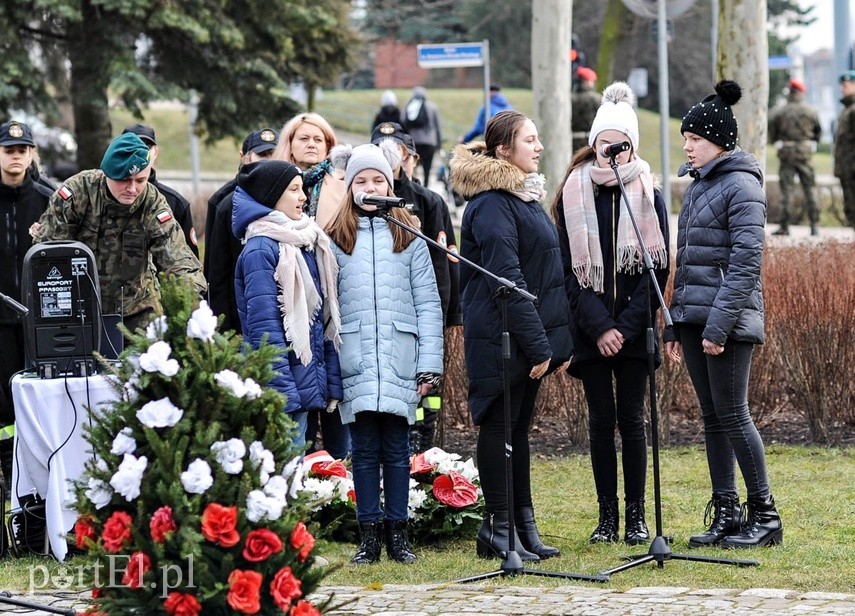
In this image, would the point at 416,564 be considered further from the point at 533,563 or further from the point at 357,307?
the point at 357,307

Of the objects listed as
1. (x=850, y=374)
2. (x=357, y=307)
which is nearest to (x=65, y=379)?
(x=357, y=307)

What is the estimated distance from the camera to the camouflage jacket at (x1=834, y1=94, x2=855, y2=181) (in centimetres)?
1725

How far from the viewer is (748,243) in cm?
664

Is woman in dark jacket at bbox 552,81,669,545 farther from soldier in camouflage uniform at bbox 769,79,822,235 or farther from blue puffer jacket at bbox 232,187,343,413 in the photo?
soldier in camouflage uniform at bbox 769,79,822,235

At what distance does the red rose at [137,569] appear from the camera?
14.7ft

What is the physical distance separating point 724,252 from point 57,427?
128 inches

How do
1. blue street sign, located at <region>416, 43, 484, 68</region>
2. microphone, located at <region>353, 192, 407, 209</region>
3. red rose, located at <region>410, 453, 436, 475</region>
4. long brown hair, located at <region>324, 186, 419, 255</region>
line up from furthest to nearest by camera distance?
1. blue street sign, located at <region>416, 43, 484, 68</region>
2. red rose, located at <region>410, 453, 436, 475</region>
3. long brown hair, located at <region>324, 186, 419, 255</region>
4. microphone, located at <region>353, 192, 407, 209</region>

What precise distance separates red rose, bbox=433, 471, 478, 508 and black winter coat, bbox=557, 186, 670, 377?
925mm

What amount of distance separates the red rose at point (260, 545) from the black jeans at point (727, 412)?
2959 mm

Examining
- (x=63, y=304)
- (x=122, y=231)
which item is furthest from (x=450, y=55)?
(x=63, y=304)

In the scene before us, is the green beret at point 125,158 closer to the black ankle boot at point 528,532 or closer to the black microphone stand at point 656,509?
the black microphone stand at point 656,509

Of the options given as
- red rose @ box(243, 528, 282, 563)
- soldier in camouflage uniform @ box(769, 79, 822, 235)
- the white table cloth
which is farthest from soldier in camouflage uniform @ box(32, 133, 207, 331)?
soldier in camouflage uniform @ box(769, 79, 822, 235)

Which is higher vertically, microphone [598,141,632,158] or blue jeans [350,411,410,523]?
microphone [598,141,632,158]

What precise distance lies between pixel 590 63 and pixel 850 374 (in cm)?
4847
